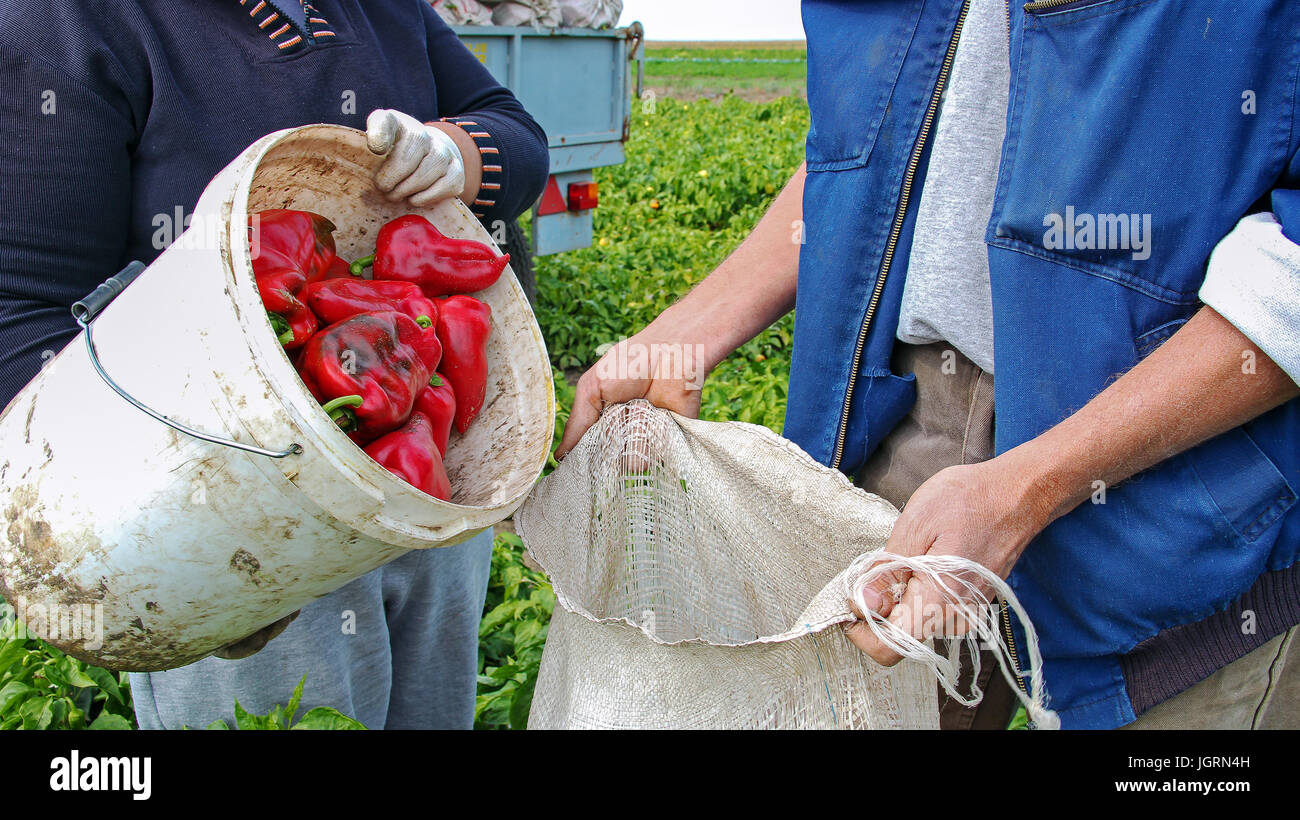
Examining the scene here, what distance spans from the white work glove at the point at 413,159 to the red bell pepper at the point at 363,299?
0.50 feet

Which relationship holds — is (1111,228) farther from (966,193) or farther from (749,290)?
(749,290)

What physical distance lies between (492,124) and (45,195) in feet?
2.57

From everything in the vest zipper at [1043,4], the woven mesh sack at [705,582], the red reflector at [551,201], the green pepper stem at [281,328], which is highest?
the vest zipper at [1043,4]

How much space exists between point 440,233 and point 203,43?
468mm

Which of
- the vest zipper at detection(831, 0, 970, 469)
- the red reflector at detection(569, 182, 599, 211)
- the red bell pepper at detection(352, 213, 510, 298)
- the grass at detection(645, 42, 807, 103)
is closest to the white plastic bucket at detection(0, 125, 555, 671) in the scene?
the red bell pepper at detection(352, 213, 510, 298)

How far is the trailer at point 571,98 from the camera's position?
4863mm

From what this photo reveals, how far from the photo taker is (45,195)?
144cm

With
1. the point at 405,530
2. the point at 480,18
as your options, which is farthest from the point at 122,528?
the point at 480,18

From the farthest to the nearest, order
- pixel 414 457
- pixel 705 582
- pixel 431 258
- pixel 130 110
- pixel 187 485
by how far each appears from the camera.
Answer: pixel 705 582 → pixel 431 258 → pixel 130 110 → pixel 414 457 → pixel 187 485

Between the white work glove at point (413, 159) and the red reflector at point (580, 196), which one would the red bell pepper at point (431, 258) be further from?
the red reflector at point (580, 196)

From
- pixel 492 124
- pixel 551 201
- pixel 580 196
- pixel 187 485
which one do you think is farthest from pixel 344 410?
pixel 580 196

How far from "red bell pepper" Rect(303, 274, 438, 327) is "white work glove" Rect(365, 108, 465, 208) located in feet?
0.50

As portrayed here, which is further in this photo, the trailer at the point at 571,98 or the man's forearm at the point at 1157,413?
the trailer at the point at 571,98

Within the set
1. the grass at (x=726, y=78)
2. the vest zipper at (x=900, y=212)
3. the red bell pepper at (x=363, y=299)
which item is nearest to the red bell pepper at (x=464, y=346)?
the red bell pepper at (x=363, y=299)
